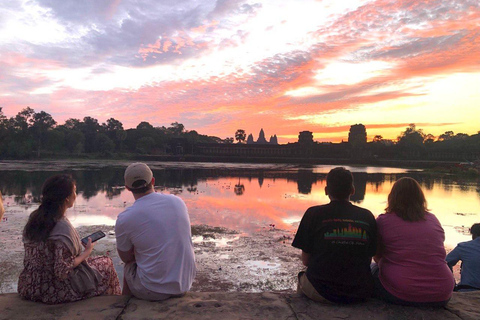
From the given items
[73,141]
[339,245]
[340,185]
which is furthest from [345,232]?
[73,141]

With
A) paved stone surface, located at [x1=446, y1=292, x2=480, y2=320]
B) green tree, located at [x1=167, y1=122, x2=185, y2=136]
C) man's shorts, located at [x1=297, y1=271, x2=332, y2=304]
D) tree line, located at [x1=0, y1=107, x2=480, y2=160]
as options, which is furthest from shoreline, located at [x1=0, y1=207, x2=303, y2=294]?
green tree, located at [x1=167, y1=122, x2=185, y2=136]

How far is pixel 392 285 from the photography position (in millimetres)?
2838

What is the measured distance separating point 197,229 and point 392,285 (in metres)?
6.70

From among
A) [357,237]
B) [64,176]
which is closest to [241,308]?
[357,237]

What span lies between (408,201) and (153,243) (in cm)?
215

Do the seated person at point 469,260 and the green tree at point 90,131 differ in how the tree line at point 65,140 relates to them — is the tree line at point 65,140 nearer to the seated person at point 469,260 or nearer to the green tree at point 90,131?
the green tree at point 90,131

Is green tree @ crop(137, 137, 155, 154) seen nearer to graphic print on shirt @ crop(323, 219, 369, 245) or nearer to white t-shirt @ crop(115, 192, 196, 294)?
white t-shirt @ crop(115, 192, 196, 294)

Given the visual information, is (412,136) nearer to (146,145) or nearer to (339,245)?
(146,145)

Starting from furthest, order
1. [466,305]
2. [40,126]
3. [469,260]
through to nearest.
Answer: [40,126] < [469,260] < [466,305]

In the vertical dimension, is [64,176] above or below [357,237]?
above

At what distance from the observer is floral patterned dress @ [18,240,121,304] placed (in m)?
2.63

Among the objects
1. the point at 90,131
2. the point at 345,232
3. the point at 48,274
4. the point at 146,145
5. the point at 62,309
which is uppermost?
the point at 90,131

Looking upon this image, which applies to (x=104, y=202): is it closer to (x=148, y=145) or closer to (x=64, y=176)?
(x=64, y=176)

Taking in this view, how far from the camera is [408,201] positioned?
2836mm
